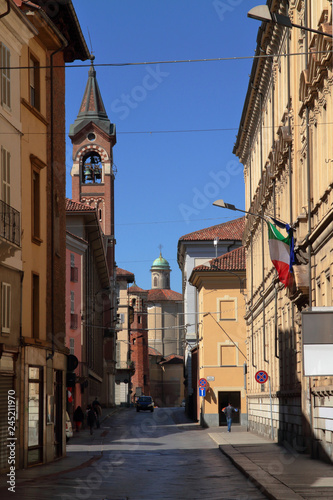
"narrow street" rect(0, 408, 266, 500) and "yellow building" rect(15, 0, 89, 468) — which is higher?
"yellow building" rect(15, 0, 89, 468)

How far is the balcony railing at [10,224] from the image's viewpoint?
20.1 m

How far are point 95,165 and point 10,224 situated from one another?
8645 cm

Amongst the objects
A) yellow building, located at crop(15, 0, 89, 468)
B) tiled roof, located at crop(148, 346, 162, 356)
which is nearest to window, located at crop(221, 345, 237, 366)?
yellow building, located at crop(15, 0, 89, 468)

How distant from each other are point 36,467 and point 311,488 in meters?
8.82

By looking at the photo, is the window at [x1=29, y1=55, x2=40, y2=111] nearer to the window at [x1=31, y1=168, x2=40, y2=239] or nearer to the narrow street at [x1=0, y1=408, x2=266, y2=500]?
the window at [x1=31, y1=168, x2=40, y2=239]

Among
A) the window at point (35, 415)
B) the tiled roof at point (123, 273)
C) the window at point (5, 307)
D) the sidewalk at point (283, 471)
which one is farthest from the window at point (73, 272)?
the tiled roof at point (123, 273)

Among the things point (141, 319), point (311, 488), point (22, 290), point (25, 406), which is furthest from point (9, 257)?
point (141, 319)

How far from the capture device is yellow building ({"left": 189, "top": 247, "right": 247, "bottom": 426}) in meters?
57.2

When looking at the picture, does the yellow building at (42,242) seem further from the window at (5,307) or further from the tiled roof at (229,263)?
the tiled roof at (229,263)

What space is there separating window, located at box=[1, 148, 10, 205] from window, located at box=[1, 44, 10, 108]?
1.25 meters

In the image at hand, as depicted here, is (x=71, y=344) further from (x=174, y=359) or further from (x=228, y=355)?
(x=174, y=359)

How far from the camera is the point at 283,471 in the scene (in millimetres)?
20312

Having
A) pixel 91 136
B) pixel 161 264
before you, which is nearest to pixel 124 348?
pixel 91 136

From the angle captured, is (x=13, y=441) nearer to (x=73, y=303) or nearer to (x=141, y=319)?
(x=73, y=303)
